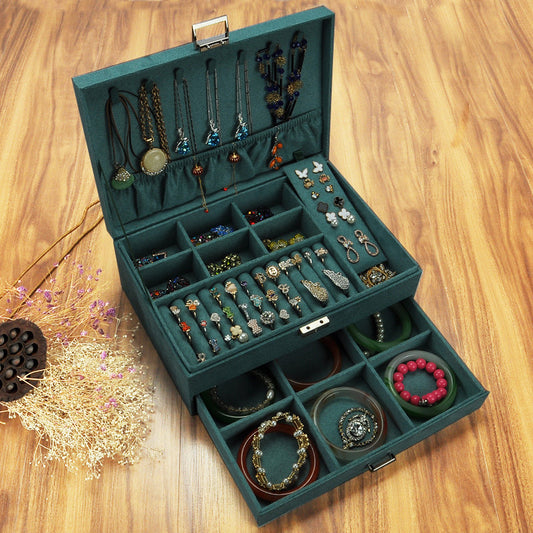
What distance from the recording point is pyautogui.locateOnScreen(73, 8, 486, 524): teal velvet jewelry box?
2.23 metres

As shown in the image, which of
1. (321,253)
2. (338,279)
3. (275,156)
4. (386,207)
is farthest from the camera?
(386,207)

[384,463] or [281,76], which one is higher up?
[281,76]

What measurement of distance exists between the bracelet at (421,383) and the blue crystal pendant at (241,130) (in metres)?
0.96

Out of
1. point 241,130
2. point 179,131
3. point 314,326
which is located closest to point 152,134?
point 179,131

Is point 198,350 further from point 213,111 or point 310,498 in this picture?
point 213,111

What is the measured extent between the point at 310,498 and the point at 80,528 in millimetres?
720

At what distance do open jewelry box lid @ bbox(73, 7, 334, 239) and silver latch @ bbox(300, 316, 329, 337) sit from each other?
64 cm

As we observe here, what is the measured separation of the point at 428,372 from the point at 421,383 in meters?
0.05

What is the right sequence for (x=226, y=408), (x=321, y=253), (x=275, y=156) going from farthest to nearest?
(x=275, y=156), (x=321, y=253), (x=226, y=408)

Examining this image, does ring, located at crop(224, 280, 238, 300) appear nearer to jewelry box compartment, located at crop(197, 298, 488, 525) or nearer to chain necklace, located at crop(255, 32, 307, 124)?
jewelry box compartment, located at crop(197, 298, 488, 525)

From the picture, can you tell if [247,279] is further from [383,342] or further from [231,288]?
[383,342]

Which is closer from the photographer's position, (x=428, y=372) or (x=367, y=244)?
(x=428, y=372)

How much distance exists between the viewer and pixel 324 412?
2.41m

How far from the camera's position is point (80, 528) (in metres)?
2.21
